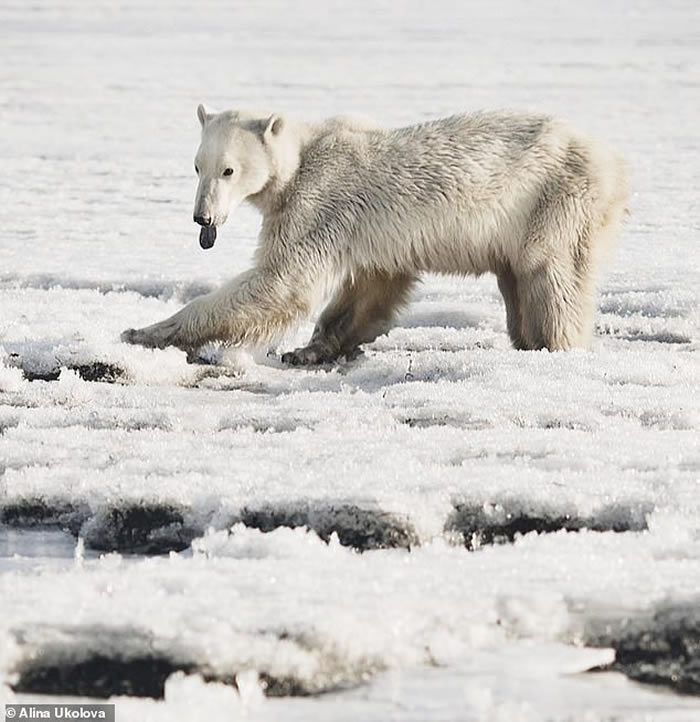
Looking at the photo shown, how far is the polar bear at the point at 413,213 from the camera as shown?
213 inches

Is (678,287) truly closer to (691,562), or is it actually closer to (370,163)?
(370,163)

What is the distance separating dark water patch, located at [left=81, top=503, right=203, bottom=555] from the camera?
3.28 m

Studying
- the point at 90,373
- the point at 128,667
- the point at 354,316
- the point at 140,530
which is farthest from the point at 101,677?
the point at 354,316

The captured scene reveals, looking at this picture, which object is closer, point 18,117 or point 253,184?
point 253,184

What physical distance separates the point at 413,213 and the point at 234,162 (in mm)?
765

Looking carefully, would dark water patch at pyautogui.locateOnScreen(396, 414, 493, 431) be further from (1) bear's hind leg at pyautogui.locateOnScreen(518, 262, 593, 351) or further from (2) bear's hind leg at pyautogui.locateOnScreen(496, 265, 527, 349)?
(2) bear's hind leg at pyautogui.locateOnScreen(496, 265, 527, 349)

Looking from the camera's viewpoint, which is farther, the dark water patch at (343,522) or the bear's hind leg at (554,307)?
the bear's hind leg at (554,307)

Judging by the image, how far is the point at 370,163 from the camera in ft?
18.2

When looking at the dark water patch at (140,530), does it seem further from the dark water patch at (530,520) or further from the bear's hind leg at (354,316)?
the bear's hind leg at (354,316)

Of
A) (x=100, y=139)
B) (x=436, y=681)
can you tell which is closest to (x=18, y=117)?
(x=100, y=139)

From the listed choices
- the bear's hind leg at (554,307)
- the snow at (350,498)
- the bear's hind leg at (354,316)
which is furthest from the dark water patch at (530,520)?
the bear's hind leg at (354,316)

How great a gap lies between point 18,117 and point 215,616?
12769 millimetres

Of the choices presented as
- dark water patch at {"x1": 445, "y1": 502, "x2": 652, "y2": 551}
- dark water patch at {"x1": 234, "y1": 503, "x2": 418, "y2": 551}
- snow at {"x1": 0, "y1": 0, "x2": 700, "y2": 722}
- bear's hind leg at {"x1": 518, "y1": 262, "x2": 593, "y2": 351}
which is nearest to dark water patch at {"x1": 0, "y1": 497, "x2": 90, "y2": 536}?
snow at {"x1": 0, "y1": 0, "x2": 700, "y2": 722}

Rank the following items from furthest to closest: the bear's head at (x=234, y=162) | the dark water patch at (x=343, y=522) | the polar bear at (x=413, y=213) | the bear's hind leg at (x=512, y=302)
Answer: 1. the bear's hind leg at (x=512, y=302)
2. the polar bear at (x=413, y=213)
3. the bear's head at (x=234, y=162)
4. the dark water patch at (x=343, y=522)
